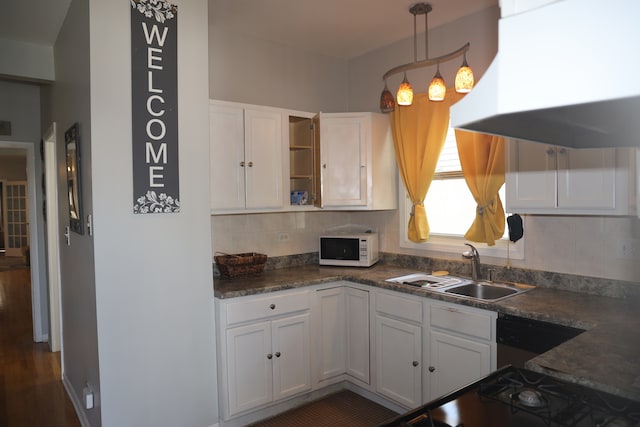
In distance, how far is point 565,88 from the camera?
0.51m

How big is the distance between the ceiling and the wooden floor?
9.18ft

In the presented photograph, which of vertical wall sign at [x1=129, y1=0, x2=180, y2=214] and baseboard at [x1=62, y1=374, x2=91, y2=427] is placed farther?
baseboard at [x1=62, y1=374, x2=91, y2=427]

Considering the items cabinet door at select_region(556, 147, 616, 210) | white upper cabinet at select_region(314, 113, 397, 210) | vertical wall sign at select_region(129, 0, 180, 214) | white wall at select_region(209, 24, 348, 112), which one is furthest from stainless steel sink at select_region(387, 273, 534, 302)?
white wall at select_region(209, 24, 348, 112)

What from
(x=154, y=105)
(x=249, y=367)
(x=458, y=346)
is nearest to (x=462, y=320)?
(x=458, y=346)

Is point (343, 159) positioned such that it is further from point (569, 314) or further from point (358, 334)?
point (569, 314)

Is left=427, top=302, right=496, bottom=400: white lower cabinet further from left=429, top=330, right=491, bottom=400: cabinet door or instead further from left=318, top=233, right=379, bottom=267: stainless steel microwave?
left=318, top=233, right=379, bottom=267: stainless steel microwave

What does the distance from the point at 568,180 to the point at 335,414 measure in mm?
2151

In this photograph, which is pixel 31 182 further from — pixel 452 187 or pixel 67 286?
pixel 452 187

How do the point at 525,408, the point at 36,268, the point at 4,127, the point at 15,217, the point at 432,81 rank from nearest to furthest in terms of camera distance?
1. the point at 525,408
2. the point at 432,81
3. the point at 4,127
4. the point at 36,268
5. the point at 15,217

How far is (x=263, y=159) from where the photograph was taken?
3338 mm

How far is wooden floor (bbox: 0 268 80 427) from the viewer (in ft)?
10.4

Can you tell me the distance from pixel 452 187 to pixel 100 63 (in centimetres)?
255

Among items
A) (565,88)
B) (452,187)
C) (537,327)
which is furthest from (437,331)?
(565,88)

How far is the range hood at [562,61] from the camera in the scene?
0.47m
